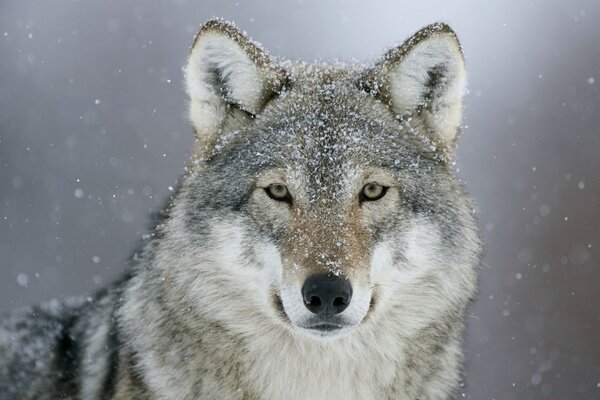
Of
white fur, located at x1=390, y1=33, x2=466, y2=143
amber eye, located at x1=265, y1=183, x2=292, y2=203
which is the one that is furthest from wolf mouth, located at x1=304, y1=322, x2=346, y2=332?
white fur, located at x1=390, y1=33, x2=466, y2=143

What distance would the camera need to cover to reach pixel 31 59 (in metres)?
26.3

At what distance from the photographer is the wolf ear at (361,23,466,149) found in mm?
4789

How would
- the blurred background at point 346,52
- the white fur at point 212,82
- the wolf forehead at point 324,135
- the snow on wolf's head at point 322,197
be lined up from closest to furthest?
the snow on wolf's head at point 322,197
the wolf forehead at point 324,135
the white fur at point 212,82
the blurred background at point 346,52

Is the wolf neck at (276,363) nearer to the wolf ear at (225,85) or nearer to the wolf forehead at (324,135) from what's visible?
the wolf forehead at (324,135)

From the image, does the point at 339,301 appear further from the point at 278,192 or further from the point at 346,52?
the point at 346,52

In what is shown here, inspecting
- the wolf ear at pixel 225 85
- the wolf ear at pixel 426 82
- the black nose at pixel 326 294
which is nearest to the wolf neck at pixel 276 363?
the black nose at pixel 326 294

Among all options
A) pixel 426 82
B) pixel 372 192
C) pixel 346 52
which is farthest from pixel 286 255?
pixel 346 52

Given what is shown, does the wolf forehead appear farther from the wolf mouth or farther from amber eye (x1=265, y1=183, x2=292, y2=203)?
the wolf mouth

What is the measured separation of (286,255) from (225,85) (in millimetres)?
1109

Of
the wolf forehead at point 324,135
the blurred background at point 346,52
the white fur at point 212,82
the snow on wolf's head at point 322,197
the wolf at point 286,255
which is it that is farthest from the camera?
the blurred background at point 346,52

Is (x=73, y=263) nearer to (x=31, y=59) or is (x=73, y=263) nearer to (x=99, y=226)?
(x=99, y=226)

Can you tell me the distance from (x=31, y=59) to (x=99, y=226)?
8.91 meters

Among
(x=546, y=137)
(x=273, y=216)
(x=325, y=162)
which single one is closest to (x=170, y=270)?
(x=273, y=216)

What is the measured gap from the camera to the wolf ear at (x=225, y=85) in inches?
188
